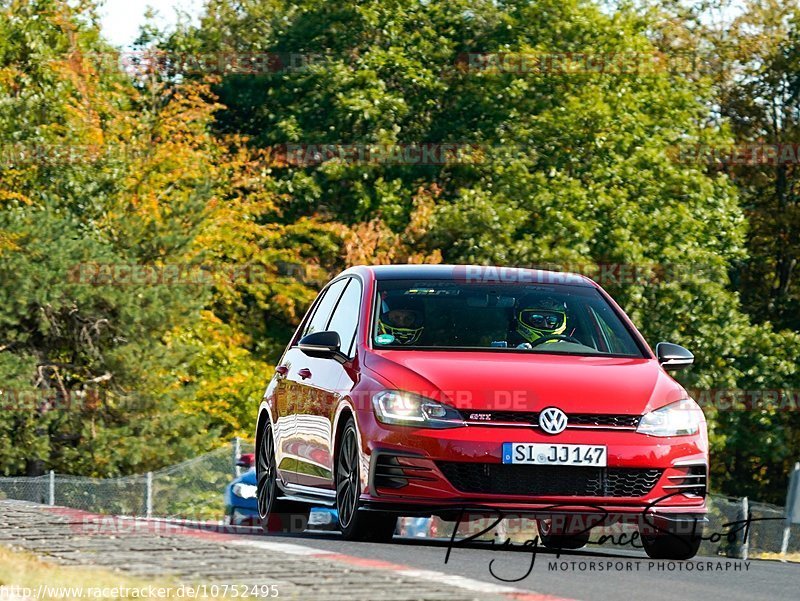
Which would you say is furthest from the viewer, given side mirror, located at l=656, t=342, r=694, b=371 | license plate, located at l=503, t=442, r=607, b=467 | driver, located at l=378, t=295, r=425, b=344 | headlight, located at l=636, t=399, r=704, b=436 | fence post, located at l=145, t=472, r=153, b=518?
fence post, located at l=145, t=472, r=153, b=518

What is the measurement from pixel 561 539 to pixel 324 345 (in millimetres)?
2710

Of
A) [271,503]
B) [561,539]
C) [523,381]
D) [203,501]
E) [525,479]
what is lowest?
[203,501]

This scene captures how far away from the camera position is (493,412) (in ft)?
33.7

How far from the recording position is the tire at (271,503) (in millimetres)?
12961

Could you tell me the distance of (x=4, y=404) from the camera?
41.6 meters

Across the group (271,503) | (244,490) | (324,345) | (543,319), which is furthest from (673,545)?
(244,490)

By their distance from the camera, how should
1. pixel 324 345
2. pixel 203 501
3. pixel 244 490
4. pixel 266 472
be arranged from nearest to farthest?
pixel 324 345, pixel 266 472, pixel 244 490, pixel 203 501

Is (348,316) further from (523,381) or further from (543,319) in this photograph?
(523,381)

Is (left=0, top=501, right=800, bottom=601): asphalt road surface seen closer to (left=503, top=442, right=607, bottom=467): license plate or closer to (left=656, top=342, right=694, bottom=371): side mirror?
(left=503, top=442, right=607, bottom=467): license plate

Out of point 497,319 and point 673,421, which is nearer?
point 673,421

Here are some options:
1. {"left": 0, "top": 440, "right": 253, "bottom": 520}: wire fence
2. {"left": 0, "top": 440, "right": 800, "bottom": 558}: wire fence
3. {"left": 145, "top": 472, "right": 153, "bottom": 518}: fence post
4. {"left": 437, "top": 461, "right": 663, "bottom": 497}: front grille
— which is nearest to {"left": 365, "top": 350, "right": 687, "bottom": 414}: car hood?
{"left": 437, "top": 461, "right": 663, "bottom": 497}: front grille

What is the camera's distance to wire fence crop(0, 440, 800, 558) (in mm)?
26328

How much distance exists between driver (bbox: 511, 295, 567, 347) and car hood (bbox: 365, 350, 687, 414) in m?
0.68

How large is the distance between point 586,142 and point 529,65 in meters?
2.73
